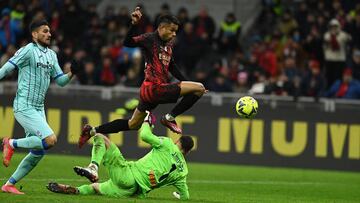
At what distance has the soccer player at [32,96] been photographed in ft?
45.5

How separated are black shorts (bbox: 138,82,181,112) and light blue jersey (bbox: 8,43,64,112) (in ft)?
5.47

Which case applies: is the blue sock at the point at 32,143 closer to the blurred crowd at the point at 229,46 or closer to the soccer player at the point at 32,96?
the soccer player at the point at 32,96

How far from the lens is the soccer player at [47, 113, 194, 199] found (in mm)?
14133

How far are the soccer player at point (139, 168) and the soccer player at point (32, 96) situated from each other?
65 centimetres

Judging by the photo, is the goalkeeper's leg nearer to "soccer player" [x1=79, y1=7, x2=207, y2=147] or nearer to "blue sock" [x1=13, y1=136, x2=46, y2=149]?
"soccer player" [x1=79, y1=7, x2=207, y2=147]

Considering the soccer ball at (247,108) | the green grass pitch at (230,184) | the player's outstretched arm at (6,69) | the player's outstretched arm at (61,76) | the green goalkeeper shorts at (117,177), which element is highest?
the player's outstretched arm at (6,69)

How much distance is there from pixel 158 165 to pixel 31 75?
7.31 ft

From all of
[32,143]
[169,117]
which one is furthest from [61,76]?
[169,117]

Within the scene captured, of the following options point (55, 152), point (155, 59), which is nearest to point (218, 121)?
point (55, 152)

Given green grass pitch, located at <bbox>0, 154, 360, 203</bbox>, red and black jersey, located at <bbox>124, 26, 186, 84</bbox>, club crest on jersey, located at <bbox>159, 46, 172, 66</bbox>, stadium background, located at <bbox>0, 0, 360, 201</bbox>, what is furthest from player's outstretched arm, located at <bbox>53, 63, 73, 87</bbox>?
stadium background, located at <bbox>0, 0, 360, 201</bbox>

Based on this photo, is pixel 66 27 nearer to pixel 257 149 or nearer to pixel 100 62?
pixel 100 62

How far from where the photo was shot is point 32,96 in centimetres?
1406

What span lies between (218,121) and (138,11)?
35.7 feet

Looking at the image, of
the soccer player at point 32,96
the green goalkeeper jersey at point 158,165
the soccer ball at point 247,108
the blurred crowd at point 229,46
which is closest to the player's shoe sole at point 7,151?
the soccer player at point 32,96
